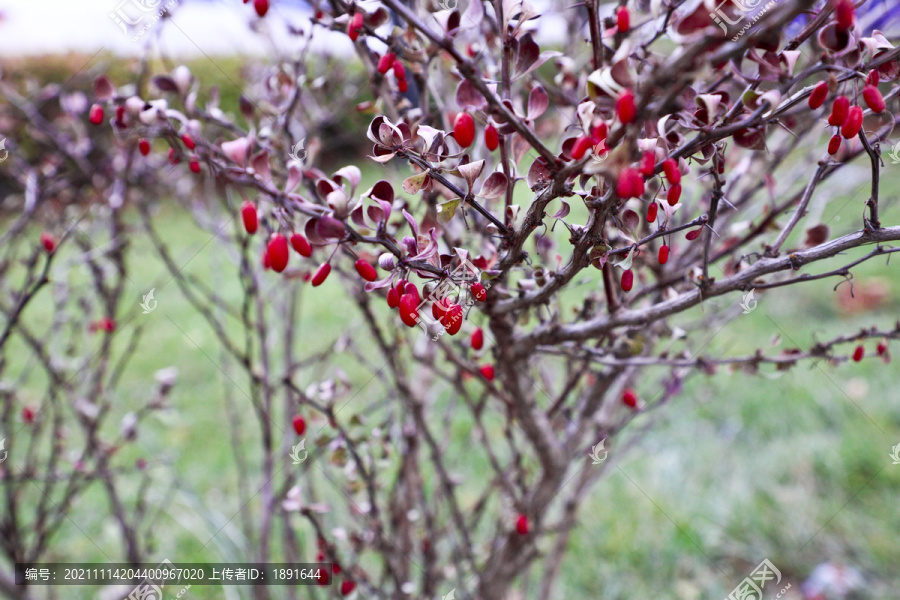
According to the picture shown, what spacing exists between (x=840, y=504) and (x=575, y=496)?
1.34 metres

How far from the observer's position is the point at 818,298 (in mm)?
3709

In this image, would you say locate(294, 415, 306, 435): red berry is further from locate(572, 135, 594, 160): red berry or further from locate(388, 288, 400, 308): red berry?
locate(572, 135, 594, 160): red berry

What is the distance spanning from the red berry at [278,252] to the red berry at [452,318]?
190mm

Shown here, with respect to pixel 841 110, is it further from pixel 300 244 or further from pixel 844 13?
pixel 300 244

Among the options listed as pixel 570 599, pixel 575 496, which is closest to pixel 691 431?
pixel 570 599

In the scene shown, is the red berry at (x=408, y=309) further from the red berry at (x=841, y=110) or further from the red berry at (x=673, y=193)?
the red berry at (x=841, y=110)

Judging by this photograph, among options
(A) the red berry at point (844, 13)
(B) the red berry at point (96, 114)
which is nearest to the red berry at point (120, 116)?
(B) the red berry at point (96, 114)

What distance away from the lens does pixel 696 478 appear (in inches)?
94.4

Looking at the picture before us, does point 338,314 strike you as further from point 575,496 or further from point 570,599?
point 575,496

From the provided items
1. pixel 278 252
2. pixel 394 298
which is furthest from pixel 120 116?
pixel 394 298
